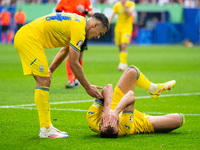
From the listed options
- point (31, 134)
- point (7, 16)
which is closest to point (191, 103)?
point (31, 134)

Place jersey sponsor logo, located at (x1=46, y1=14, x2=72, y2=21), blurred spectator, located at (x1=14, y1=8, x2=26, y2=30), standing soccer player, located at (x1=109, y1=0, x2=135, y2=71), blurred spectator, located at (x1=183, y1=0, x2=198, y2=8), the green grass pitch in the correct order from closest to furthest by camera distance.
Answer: the green grass pitch → jersey sponsor logo, located at (x1=46, y1=14, x2=72, y2=21) → standing soccer player, located at (x1=109, y1=0, x2=135, y2=71) → blurred spectator, located at (x1=14, y1=8, x2=26, y2=30) → blurred spectator, located at (x1=183, y1=0, x2=198, y2=8)

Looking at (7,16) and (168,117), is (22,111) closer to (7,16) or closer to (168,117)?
(168,117)

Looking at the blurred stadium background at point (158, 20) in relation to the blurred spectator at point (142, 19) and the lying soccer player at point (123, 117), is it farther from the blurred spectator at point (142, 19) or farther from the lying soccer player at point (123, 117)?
the lying soccer player at point (123, 117)

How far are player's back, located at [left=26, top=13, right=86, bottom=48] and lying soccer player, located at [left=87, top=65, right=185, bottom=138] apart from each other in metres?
0.94

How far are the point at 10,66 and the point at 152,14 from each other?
2441cm

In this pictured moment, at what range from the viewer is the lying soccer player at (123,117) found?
595 cm

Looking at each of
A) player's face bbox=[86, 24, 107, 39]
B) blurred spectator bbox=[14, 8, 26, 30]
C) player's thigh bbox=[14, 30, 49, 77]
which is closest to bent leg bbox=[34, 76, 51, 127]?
player's thigh bbox=[14, 30, 49, 77]

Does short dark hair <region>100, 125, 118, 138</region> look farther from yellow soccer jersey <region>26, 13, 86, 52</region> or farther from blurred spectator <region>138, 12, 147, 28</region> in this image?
blurred spectator <region>138, 12, 147, 28</region>

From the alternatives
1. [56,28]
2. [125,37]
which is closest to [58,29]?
[56,28]

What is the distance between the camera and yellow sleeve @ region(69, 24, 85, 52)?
5.93 metres

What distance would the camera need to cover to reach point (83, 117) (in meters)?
7.79

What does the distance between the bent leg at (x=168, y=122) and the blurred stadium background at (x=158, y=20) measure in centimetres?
3245

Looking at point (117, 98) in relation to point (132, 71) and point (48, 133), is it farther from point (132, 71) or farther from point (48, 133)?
point (48, 133)

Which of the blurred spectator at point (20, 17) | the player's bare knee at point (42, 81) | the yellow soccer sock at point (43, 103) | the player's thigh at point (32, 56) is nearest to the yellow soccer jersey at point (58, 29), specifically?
the player's thigh at point (32, 56)
